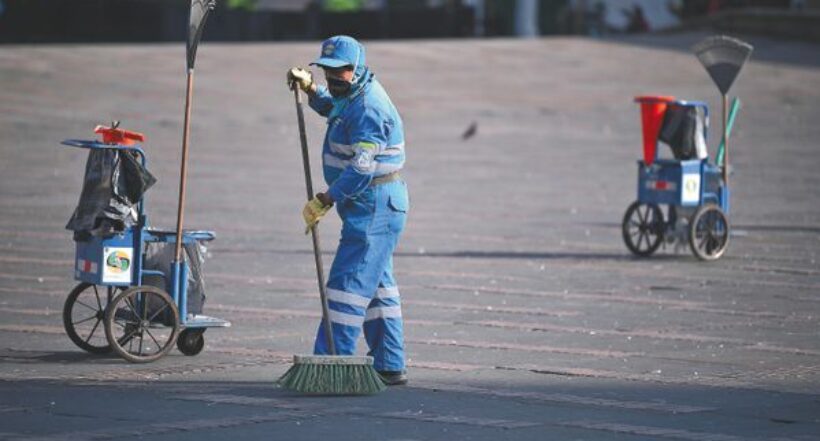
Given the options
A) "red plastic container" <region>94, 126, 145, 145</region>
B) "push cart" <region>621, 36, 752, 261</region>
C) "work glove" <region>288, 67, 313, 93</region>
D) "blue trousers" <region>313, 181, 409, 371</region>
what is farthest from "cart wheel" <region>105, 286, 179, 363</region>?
"push cart" <region>621, 36, 752, 261</region>

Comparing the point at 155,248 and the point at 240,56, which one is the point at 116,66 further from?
the point at 155,248

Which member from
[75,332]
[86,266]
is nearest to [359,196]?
[86,266]

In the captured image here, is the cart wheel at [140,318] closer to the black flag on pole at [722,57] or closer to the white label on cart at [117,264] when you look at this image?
the white label on cart at [117,264]

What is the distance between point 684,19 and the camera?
54531 millimetres

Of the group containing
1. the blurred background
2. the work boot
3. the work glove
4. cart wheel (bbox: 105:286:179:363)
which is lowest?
the work boot

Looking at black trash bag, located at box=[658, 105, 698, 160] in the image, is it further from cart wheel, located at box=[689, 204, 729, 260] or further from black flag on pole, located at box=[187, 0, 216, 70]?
black flag on pole, located at box=[187, 0, 216, 70]

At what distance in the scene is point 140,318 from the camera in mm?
10750

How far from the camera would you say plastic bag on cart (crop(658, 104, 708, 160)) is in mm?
17125

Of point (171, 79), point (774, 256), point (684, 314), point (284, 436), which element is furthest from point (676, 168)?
point (171, 79)

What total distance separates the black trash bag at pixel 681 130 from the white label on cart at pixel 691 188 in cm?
22

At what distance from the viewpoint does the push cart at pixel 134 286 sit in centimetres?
1062

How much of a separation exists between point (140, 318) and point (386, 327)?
1.60m

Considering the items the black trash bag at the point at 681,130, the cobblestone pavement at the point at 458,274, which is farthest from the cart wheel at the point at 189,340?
the black trash bag at the point at 681,130

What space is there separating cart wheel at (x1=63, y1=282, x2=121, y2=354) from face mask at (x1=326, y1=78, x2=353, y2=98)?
76.1 inches
